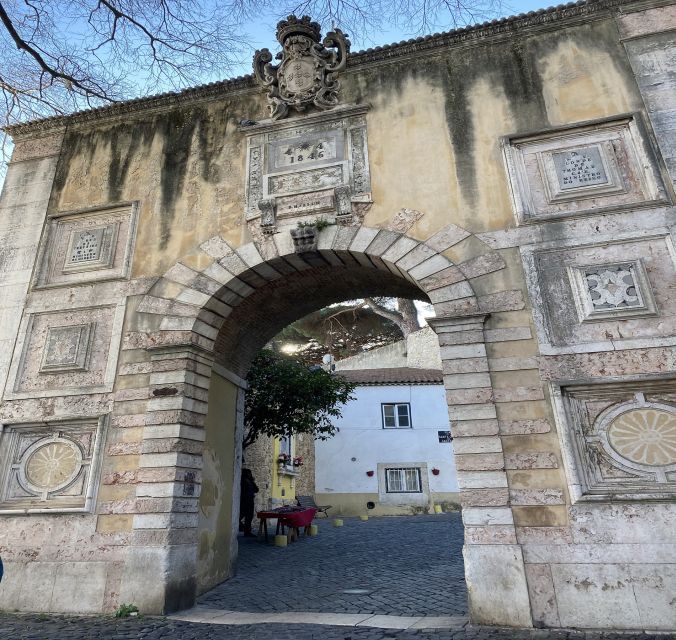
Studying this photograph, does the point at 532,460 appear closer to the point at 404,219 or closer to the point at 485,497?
the point at 485,497

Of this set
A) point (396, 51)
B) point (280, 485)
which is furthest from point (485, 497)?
point (280, 485)

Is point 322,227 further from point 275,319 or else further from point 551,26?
point 551,26

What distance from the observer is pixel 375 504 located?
18.5 meters

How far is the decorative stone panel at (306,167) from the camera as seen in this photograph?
22.0 ft

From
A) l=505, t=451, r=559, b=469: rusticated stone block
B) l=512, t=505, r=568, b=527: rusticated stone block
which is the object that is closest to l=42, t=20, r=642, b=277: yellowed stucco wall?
l=505, t=451, r=559, b=469: rusticated stone block

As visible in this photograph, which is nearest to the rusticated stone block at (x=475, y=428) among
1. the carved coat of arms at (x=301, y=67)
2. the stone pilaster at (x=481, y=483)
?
the stone pilaster at (x=481, y=483)

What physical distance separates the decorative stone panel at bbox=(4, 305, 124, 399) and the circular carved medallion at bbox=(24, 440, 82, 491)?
668 mm

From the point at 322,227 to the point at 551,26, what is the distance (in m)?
4.14

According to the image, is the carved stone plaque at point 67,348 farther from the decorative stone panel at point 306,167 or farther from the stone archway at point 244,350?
the decorative stone panel at point 306,167

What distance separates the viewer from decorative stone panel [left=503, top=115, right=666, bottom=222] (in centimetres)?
580

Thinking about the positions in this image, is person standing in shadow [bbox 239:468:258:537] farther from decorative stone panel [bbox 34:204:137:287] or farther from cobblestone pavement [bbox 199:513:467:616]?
decorative stone panel [bbox 34:204:137:287]

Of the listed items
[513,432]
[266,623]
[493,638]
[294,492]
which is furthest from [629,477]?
[294,492]

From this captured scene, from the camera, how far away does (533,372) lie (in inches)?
206

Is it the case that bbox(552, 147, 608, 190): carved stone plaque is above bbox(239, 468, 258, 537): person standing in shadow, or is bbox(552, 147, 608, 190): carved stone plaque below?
above
